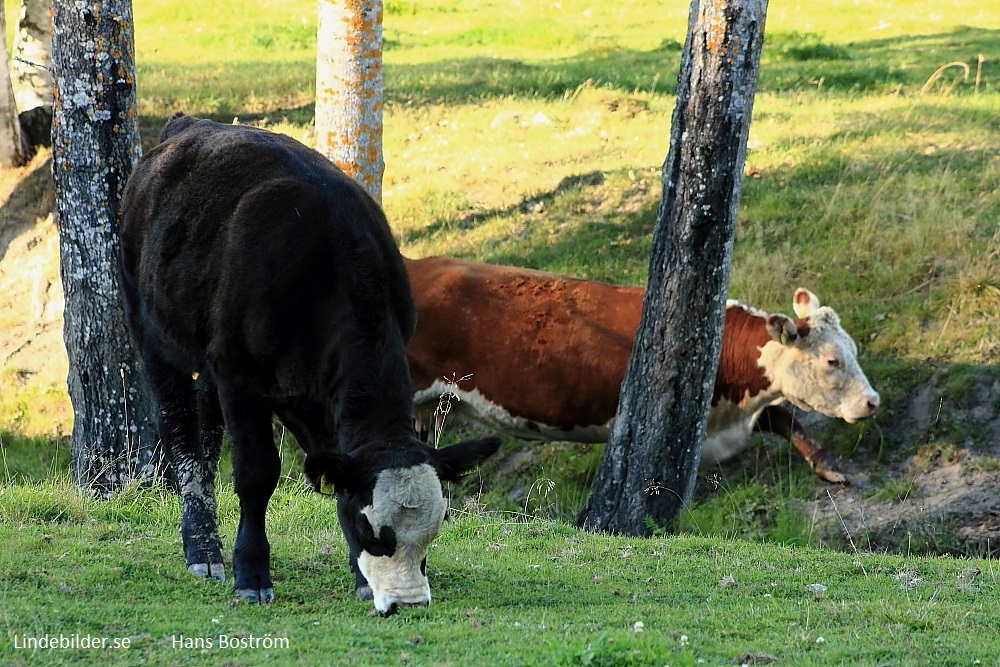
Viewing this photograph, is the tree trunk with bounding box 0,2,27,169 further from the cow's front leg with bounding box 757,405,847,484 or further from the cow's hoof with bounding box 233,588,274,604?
the cow's hoof with bounding box 233,588,274,604

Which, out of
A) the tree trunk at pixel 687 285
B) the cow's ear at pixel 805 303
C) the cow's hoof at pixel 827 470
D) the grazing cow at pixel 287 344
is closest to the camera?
the grazing cow at pixel 287 344

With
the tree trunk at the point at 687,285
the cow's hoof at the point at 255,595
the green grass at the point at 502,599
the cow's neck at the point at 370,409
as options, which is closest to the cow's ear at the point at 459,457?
the cow's neck at the point at 370,409

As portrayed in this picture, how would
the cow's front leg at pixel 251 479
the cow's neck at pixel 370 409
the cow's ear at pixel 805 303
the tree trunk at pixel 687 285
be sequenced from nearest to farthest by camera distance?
the cow's neck at pixel 370 409 → the cow's front leg at pixel 251 479 → the tree trunk at pixel 687 285 → the cow's ear at pixel 805 303

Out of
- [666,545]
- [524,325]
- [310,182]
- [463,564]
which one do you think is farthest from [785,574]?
[524,325]

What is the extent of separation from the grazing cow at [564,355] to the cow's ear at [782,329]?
100mm

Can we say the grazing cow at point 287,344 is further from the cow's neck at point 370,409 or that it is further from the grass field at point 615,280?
the grass field at point 615,280

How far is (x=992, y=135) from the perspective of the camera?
14805 millimetres

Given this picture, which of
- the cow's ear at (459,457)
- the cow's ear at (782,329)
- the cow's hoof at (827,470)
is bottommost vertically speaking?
the cow's hoof at (827,470)

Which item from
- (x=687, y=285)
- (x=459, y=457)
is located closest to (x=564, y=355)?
(x=687, y=285)

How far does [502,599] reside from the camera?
613cm

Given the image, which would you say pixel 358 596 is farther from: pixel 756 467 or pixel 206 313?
pixel 756 467

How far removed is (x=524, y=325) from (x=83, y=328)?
3786 mm

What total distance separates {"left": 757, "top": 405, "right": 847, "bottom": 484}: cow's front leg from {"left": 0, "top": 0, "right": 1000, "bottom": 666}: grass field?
0.81ft

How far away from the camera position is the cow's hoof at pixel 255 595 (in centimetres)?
602
